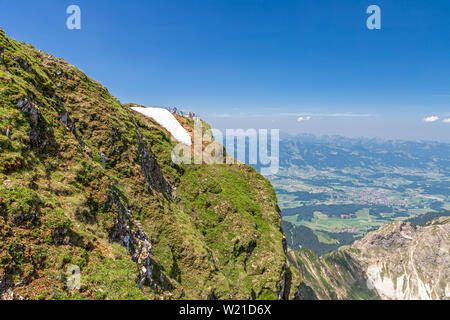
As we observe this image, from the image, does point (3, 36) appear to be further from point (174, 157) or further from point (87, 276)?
point (174, 157)

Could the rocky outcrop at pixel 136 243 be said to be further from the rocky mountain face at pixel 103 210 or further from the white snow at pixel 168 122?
the white snow at pixel 168 122

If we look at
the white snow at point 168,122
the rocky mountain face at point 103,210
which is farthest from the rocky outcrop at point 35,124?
the white snow at point 168,122

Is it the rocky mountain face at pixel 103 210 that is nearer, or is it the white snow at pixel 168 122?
the rocky mountain face at pixel 103 210

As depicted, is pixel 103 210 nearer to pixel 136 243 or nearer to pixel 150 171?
pixel 136 243

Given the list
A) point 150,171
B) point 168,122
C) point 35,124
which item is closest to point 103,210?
point 35,124

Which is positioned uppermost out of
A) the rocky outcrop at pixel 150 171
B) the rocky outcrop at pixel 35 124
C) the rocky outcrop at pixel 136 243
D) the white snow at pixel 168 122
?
the white snow at pixel 168 122
